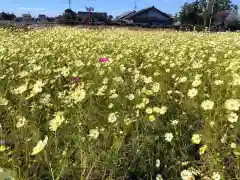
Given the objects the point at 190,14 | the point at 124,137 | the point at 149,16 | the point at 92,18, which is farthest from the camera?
the point at 149,16

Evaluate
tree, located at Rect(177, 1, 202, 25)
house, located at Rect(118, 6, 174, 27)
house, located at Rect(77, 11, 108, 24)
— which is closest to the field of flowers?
house, located at Rect(77, 11, 108, 24)

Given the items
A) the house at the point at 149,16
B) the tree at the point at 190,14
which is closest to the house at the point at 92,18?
the house at the point at 149,16

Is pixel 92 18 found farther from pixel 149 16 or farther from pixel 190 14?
pixel 149 16

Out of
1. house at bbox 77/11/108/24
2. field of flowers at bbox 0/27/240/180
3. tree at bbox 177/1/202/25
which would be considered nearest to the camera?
field of flowers at bbox 0/27/240/180

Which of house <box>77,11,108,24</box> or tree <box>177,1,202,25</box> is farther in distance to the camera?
tree <box>177,1,202,25</box>

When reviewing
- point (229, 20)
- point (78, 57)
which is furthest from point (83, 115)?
point (229, 20)

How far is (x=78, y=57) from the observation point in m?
4.54

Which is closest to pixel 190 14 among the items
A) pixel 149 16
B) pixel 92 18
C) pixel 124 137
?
pixel 149 16

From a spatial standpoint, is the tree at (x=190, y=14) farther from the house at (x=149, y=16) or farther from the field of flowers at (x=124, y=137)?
the field of flowers at (x=124, y=137)

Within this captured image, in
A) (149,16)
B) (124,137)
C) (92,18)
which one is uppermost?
(149,16)

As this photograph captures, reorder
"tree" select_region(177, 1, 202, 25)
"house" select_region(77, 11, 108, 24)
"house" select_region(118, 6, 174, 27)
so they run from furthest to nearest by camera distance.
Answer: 1. "house" select_region(118, 6, 174, 27)
2. "tree" select_region(177, 1, 202, 25)
3. "house" select_region(77, 11, 108, 24)

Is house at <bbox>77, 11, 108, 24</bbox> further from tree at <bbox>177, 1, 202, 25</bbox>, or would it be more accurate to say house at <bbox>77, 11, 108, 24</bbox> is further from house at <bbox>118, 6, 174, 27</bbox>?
tree at <bbox>177, 1, 202, 25</bbox>

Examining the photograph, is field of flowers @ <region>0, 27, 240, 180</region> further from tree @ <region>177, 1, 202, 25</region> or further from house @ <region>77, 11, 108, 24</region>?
tree @ <region>177, 1, 202, 25</region>

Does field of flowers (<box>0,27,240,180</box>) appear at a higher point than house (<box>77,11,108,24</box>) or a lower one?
lower
